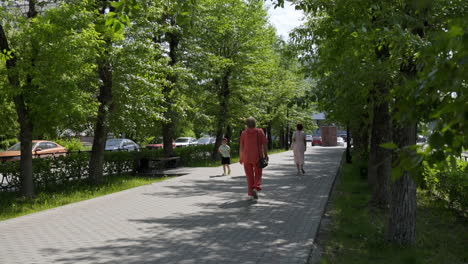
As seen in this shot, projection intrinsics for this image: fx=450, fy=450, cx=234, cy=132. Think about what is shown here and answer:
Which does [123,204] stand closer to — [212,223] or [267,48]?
[212,223]

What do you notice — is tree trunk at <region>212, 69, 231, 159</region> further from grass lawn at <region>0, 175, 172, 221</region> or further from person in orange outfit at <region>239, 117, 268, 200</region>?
person in orange outfit at <region>239, 117, 268, 200</region>

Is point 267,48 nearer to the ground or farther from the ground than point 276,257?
farther from the ground

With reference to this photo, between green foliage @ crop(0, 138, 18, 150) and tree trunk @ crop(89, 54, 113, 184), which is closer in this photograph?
tree trunk @ crop(89, 54, 113, 184)

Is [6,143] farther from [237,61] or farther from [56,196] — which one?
[56,196]

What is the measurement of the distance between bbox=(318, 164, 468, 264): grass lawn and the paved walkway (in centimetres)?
34

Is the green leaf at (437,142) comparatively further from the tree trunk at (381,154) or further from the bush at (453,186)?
the tree trunk at (381,154)

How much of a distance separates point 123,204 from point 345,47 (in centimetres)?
597

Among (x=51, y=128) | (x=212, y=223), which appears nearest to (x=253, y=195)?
(x=212, y=223)

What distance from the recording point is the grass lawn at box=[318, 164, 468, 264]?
19.0ft

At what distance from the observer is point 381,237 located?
6.80 m

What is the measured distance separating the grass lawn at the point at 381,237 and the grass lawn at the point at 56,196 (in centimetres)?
617

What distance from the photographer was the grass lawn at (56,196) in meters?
9.81

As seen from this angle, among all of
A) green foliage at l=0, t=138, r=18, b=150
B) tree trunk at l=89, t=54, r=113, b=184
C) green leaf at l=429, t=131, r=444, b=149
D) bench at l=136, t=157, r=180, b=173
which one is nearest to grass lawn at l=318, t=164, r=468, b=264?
green leaf at l=429, t=131, r=444, b=149

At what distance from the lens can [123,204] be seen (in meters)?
10.3
